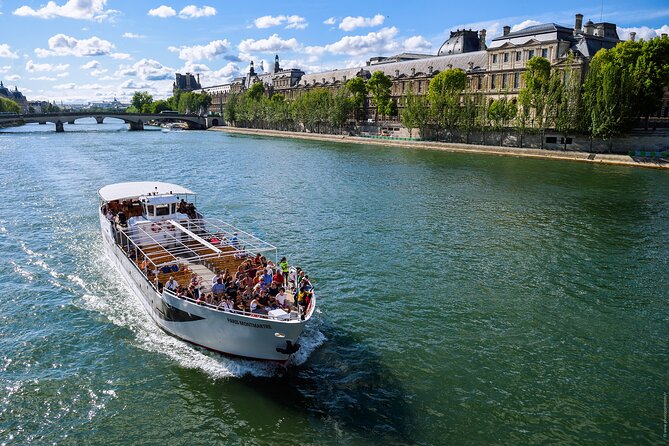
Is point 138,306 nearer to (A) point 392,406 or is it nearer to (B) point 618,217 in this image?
(A) point 392,406

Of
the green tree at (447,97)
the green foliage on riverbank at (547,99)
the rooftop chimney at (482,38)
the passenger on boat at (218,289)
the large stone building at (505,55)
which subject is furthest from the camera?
the rooftop chimney at (482,38)

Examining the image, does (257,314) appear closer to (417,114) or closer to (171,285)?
(171,285)

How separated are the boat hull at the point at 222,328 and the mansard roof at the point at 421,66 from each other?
11396 cm

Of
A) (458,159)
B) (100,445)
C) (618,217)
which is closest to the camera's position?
(100,445)

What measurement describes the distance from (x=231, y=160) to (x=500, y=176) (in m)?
46.0

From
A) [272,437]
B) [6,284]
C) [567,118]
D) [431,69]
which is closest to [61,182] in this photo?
[6,284]

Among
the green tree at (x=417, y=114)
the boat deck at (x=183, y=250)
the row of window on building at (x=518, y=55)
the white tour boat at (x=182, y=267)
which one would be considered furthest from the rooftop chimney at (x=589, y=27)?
the boat deck at (x=183, y=250)

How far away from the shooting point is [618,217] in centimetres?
4466

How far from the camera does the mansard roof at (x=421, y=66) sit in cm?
12506

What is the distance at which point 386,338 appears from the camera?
2261cm

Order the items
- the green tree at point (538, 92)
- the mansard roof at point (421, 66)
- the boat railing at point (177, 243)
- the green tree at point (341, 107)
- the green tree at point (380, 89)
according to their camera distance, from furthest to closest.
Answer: the green tree at point (341, 107) → the green tree at point (380, 89) → the mansard roof at point (421, 66) → the green tree at point (538, 92) → the boat railing at point (177, 243)

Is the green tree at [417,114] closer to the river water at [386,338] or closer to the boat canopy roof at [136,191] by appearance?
the river water at [386,338]

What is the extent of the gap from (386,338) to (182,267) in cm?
997

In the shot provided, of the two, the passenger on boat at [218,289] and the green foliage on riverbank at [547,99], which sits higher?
the green foliage on riverbank at [547,99]
